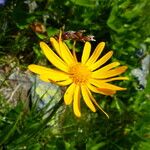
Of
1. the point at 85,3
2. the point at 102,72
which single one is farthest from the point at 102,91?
the point at 85,3

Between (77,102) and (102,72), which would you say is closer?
(77,102)

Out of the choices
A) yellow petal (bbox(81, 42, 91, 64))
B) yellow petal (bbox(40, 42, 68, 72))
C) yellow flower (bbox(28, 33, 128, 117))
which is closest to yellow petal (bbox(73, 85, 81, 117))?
yellow flower (bbox(28, 33, 128, 117))

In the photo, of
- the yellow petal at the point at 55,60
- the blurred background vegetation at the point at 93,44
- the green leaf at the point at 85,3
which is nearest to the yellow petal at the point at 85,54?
the yellow petal at the point at 55,60

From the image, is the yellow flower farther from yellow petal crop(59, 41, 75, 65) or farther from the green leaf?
the green leaf

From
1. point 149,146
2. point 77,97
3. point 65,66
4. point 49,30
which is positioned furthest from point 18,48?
point 77,97

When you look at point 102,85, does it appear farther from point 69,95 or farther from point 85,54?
point 85,54

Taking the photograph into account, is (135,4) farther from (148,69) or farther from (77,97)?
(77,97)
